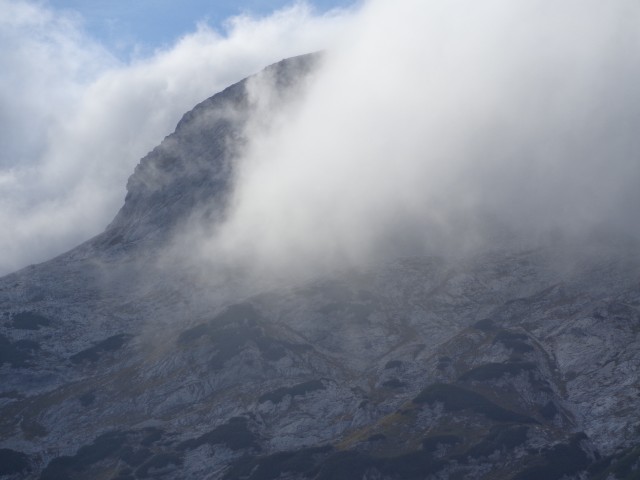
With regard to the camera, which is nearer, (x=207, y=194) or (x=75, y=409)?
(x=75, y=409)

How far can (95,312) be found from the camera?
15762 centimetres

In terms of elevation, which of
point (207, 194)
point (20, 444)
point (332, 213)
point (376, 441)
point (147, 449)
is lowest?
point (376, 441)

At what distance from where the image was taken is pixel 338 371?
5123 inches

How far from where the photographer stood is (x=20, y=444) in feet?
385

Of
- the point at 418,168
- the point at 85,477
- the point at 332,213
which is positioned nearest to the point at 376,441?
the point at 85,477

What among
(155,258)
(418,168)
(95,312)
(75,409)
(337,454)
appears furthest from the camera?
(418,168)

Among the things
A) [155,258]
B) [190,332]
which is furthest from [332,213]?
[190,332]

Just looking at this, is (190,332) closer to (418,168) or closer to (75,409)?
(75,409)

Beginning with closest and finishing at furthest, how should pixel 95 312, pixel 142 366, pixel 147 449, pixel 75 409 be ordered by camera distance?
pixel 147 449 < pixel 75 409 < pixel 142 366 < pixel 95 312

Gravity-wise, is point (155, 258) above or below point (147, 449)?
above

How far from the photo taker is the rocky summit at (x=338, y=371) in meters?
104

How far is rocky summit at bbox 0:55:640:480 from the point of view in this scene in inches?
4099

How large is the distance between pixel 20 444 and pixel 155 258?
67.6 m

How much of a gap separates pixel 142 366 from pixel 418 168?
86420 mm
